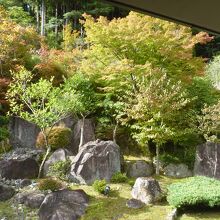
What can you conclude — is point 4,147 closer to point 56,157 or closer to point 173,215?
point 56,157

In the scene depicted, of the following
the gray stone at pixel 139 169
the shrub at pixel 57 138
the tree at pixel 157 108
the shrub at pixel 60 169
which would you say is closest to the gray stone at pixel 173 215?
the gray stone at pixel 139 169

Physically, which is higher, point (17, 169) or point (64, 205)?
point (17, 169)

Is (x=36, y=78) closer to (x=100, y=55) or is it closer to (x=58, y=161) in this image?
(x=100, y=55)

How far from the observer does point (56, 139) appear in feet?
29.7

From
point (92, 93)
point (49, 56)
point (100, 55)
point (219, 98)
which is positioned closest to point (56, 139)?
point (92, 93)

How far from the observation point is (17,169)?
27.1 feet

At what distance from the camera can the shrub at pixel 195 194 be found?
21.9ft

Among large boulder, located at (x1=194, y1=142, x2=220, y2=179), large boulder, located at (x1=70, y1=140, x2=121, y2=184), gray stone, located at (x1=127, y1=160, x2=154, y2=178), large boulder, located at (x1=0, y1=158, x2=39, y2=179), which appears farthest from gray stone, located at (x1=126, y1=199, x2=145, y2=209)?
large boulder, located at (x1=0, y1=158, x2=39, y2=179)

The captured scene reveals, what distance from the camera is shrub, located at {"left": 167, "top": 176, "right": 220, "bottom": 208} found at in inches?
263

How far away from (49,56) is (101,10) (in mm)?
5104

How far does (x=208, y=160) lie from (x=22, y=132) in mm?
4988

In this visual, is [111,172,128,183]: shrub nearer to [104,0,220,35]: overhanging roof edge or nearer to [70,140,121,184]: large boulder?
[70,140,121,184]: large boulder

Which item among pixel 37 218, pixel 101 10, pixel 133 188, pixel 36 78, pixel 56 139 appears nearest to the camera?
pixel 37 218

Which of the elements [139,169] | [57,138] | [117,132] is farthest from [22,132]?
[139,169]
